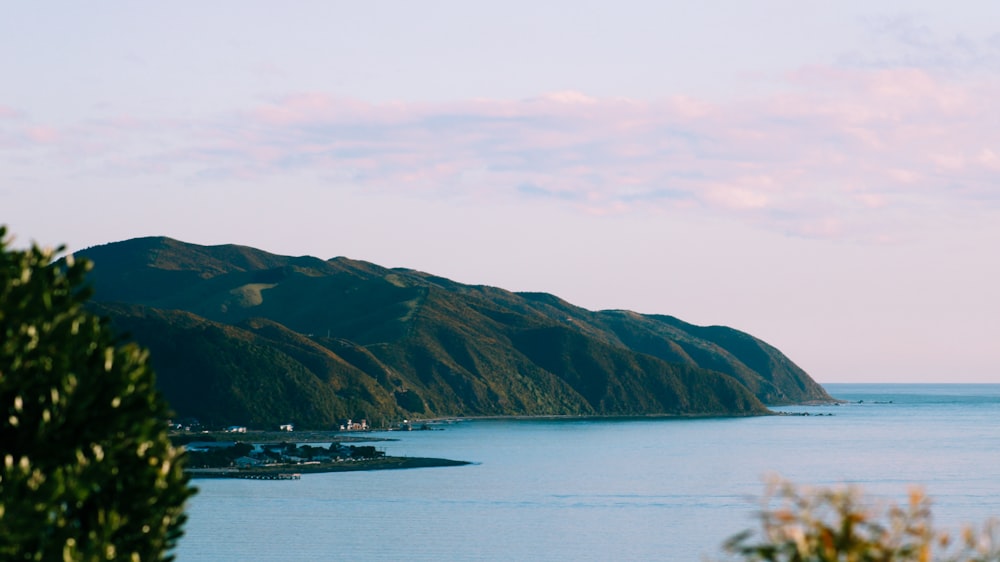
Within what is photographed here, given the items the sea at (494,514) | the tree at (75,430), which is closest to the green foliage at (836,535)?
the tree at (75,430)

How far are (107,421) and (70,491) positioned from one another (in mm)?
2392

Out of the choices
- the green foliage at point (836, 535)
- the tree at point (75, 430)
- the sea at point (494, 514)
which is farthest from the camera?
the sea at point (494, 514)

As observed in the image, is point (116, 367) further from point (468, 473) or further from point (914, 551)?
point (468, 473)

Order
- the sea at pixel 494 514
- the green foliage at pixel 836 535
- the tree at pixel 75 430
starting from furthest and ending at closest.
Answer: the sea at pixel 494 514, the tree at pixel 75 430, the green foliage at pixel 836 535

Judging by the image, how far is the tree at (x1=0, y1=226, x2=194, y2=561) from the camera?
2606 cm

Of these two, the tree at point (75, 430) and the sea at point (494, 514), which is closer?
the tree at point (75, 430)

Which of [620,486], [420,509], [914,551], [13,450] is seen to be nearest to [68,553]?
[13,450]

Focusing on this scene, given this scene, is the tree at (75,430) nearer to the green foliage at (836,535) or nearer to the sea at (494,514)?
the green foliage at (836,535)

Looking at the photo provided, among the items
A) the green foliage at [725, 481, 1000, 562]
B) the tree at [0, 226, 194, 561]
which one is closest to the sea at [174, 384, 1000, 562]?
the tree at [0, 226, 194, 561]

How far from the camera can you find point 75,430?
27500mm

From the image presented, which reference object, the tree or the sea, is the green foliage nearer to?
the tree

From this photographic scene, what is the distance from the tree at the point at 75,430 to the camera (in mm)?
26062

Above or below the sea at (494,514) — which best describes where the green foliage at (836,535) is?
above

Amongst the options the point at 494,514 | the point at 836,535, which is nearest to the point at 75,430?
the point at 836,535
